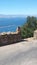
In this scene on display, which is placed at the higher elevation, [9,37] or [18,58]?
[9,37]

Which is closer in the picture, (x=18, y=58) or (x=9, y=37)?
(x=18, y=58)

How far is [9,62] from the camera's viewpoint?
7922mm

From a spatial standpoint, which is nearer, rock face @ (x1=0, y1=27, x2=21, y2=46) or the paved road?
the paved road

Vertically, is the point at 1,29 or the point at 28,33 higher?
the point at 1,29

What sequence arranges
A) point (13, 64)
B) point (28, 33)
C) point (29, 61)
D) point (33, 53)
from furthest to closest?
point (28, 33) < point (33, 53) < point (29, 61) < point (13, 64)

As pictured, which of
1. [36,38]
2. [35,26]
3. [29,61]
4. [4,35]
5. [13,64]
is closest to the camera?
[13,64]

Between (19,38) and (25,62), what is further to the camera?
(19,38)

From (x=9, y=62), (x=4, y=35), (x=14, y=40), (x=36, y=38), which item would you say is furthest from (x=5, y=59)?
(x=36, y=38)

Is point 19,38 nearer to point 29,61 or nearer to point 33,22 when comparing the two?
point 29,61

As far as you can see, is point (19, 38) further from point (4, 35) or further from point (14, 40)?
point (4, 35)

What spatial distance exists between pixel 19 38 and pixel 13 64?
606cm

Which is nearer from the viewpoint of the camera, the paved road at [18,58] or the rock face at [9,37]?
the paved road at [18,58]

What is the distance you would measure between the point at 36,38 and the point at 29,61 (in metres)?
7.05

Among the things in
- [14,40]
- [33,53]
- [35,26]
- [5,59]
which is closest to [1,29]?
[14,40]
